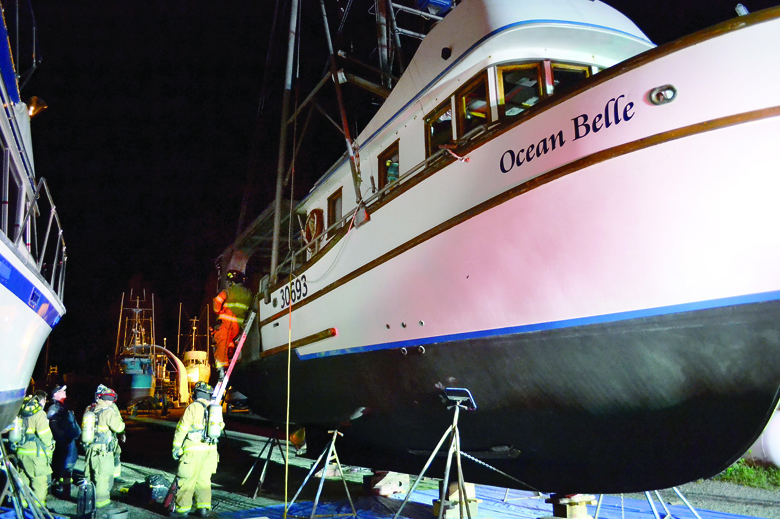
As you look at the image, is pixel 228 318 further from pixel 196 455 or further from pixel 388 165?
pixel 388 165

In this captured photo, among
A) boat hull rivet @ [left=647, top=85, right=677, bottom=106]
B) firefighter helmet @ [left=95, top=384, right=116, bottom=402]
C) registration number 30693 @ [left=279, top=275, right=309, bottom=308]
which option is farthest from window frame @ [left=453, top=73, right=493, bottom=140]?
firefighter helmet @ [left=95, top=384, right=116, bottom=402]

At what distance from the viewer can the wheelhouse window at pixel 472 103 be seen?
458cm

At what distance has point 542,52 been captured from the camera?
4500mm

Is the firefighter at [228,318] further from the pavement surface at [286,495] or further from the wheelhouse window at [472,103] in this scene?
the wheelhouse window at [472,103]

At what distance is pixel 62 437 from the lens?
26.1ft

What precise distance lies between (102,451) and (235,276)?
15.5 ft

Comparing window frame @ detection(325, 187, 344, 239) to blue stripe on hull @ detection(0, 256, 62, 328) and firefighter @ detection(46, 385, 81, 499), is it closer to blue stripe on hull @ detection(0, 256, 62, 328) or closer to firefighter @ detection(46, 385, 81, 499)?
blue stripe on hull @ detection(0, 256, 62, 328)

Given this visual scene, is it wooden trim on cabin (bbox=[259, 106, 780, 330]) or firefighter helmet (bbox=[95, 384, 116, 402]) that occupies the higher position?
wooden trim on cabin (bbox=[259, 106, 780, 330])

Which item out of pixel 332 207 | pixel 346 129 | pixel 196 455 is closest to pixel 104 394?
pixel 196 455

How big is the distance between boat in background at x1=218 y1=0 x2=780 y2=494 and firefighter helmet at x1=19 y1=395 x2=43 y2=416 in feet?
13.3

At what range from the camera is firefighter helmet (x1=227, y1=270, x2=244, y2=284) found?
10.4 metres

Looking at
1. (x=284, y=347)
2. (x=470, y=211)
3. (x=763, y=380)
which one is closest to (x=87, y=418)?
(x=284, y=347)

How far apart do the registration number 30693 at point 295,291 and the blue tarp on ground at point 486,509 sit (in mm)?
2507

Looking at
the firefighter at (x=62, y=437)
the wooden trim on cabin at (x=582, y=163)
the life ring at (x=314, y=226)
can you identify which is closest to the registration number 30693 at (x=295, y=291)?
the life ring at (x=314, y=226)
